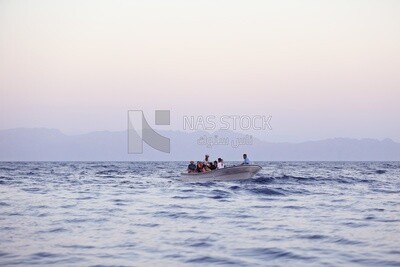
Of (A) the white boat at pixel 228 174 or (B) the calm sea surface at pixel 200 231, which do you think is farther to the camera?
(A) the white boat at pixel 228 174

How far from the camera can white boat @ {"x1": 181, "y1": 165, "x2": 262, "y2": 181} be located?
117ft

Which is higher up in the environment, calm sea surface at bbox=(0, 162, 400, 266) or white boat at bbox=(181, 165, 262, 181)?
white boat at bbox=(181, 165, 262, 181)

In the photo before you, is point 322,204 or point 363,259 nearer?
point 363,259

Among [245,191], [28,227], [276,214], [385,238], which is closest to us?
[385,238]

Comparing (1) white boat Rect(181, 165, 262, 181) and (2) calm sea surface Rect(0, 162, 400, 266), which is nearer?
(2) calm sea surface Rect(0, 162, 400, 266)

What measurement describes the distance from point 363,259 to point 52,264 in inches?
280

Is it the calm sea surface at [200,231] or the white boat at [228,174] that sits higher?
the white boat at [228,174]

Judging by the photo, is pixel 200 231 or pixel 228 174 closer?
pixel 200 231

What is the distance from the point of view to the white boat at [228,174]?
117ft

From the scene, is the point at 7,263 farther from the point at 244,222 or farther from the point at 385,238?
the point at 385,238

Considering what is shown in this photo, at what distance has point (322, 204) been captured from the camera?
78.7 ft

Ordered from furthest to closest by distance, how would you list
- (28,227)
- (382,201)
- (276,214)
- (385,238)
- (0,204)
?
(382,201) → (0,204) → (276,214) → (28,227) → (385,238)

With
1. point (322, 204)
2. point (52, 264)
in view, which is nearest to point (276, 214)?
point (322, 204)

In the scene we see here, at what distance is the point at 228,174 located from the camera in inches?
1426
